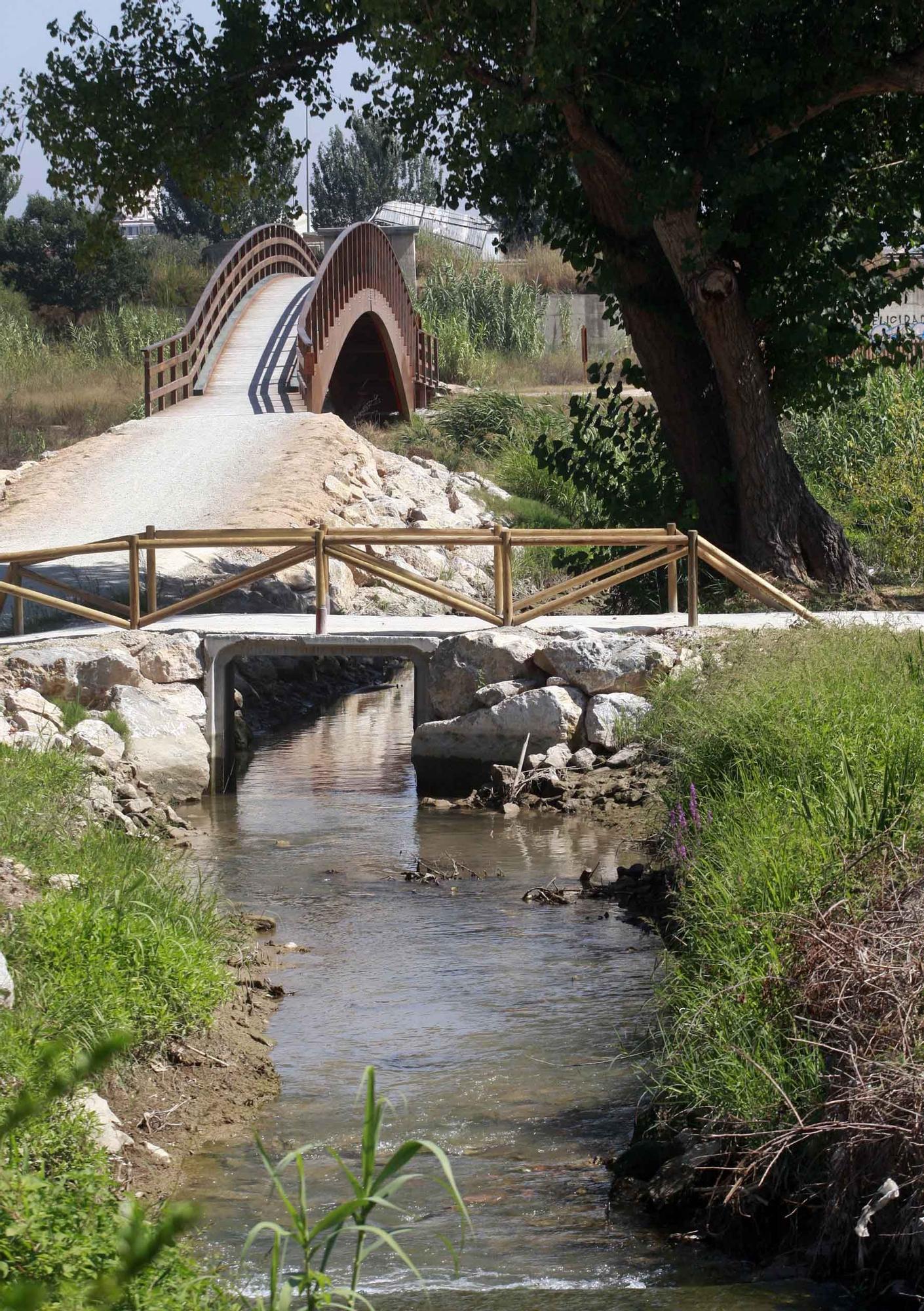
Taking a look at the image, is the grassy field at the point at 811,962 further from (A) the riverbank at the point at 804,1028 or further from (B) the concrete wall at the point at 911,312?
(B) the concrete wall at the point at 911,312

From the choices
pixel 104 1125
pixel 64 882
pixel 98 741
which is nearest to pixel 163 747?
pixel 98 741

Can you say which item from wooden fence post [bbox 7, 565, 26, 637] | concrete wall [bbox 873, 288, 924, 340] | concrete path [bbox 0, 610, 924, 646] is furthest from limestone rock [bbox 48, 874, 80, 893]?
concrete wall [bbox 873, 288, 924, 340]

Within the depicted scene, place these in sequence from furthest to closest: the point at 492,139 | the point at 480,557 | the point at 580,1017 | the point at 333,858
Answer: the point at 480,557 → the point at 492,139 → the point at 333,858 → the point at 580,1017

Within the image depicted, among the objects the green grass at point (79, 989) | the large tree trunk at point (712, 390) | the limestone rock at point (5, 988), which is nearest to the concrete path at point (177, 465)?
the large tree trunk at point (712, 390)

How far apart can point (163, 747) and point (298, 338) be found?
14.4 metres

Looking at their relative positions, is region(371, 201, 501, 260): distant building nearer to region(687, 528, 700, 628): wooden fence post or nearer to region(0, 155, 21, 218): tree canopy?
region(0, 155, 21, 218): tree canopy

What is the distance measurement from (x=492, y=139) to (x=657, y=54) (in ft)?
5.72

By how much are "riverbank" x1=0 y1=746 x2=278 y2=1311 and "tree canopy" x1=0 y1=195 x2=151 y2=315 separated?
33.9m

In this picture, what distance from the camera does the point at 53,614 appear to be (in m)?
15.7

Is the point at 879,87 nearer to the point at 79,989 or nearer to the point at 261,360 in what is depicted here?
the point at 79,989

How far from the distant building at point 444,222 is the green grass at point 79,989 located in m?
47.3

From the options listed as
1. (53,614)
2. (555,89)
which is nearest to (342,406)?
(53,614)

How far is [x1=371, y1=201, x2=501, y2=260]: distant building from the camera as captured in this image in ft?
179

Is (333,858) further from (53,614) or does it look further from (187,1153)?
(53,614)
